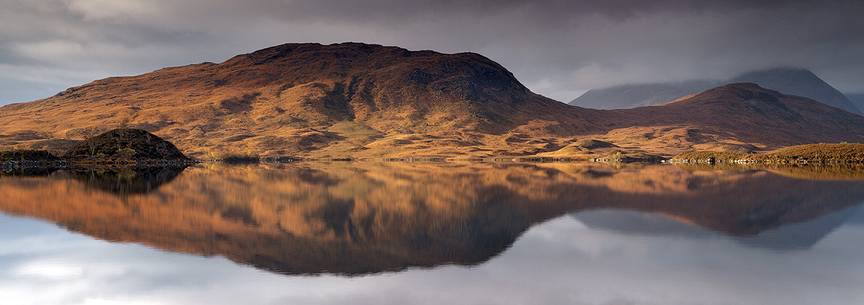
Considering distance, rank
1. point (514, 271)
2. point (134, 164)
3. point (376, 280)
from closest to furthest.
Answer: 1. point (376, 280)
2. point (514, 271)
3. point (134, 164)

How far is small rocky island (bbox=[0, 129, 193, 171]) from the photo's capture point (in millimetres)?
112000

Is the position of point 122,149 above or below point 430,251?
above

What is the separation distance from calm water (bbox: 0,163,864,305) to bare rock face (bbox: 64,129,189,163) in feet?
282

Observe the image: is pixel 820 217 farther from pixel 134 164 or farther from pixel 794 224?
pixel 134 164

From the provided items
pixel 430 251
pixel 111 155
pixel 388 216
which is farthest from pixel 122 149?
pixel 430 251

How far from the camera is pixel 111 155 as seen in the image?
399 ft

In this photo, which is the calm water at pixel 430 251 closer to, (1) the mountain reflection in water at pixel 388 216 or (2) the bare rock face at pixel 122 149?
(1) the mountain reflection in water at pixel 388 216

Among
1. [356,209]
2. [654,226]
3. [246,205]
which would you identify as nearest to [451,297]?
[654,226]

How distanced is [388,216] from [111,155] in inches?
4328

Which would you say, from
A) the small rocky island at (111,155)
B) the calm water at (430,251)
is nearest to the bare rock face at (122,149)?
the small rocky island at (111,155)

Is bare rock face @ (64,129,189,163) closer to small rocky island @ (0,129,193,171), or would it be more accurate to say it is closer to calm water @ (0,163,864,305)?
small rocky island @ (0,129,193,171)

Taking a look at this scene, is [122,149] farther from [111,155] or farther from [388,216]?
[388,216]

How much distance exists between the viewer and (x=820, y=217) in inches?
1318

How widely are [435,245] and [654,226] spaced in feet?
43.0
